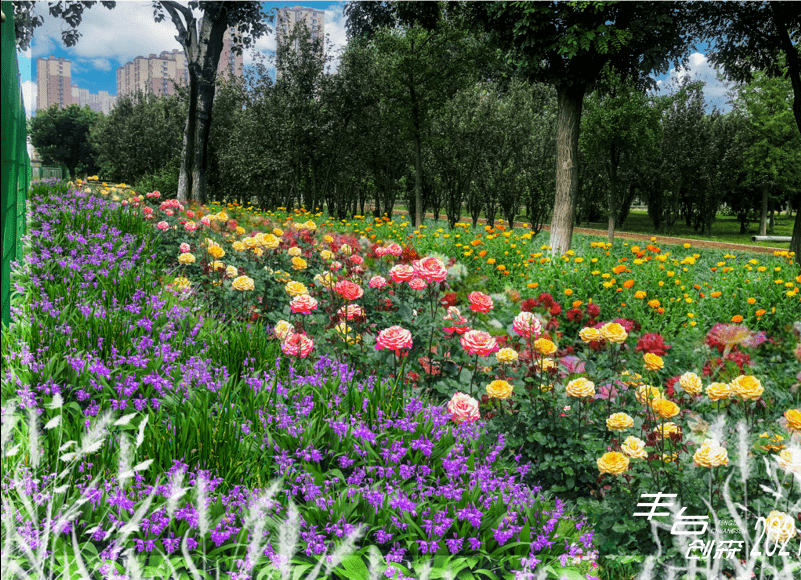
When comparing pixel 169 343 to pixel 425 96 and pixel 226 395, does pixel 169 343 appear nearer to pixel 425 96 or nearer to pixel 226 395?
pixel 226 395

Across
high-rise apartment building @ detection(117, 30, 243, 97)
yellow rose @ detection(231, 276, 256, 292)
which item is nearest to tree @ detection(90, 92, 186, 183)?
high-rise apartment building @ detection(117, 30, 243, 97)

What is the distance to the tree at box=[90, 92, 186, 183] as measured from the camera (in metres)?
31.7

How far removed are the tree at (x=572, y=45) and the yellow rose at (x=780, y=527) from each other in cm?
624

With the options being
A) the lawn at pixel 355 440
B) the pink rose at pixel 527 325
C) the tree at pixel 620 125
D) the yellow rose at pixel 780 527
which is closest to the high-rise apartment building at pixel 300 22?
the tree at pixel 620 125

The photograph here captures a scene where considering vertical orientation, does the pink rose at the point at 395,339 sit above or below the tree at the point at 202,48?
below

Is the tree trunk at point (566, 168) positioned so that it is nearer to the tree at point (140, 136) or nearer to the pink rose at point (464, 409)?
the pink rose at point (464, 409)

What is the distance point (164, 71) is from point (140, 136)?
4443 millimetres

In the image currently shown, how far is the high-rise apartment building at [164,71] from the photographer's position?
2077cm

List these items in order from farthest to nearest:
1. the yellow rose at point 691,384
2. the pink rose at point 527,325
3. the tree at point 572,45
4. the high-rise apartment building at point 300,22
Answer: the high-rise apartment building at point 300,22, the tree at point 572,45, the pink rose at point 527,325, the yellow rose at point 691,384

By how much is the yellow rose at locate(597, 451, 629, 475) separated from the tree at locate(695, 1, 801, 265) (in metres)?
11.1

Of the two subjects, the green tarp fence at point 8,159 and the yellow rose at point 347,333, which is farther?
the yellow rose at point 347,333

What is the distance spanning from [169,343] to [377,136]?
63.9 ft

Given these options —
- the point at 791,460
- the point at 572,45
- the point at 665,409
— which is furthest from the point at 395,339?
the point at 572,45

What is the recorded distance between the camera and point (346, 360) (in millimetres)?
3527
